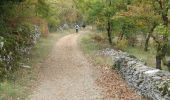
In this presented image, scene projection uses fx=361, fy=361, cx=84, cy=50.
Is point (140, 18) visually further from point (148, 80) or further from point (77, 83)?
point (148, 80)

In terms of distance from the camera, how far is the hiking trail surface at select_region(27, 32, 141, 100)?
16906mm

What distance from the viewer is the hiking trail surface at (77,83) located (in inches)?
666

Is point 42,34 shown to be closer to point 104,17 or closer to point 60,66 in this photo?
point 104,17

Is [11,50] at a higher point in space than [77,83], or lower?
higher

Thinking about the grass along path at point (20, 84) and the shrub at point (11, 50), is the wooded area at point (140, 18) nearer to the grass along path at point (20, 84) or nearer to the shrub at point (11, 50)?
the grass along path at point (20, 84)

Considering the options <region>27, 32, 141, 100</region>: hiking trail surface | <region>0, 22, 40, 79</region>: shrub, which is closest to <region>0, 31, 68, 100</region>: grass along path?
<region>27, 32, 141, 100</region>: hiking trail surface

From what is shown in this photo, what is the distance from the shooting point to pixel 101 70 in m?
24.1

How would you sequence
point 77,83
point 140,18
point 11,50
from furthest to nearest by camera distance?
point 140,18 → point 11,50 → point 77,83

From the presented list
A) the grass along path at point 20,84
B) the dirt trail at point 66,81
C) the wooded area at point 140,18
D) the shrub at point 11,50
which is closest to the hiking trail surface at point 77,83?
the dirt trail at point 66,81

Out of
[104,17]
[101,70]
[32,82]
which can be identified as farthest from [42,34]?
[32,82]

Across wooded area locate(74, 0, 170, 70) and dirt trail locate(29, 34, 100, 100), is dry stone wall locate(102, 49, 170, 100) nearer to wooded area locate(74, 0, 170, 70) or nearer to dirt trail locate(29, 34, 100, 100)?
dirt trail locate(29, 34, 100, 100)

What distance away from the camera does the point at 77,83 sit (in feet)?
65.1

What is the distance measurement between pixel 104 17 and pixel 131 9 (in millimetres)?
10920

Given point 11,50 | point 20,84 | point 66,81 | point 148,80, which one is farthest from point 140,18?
point 20,84
